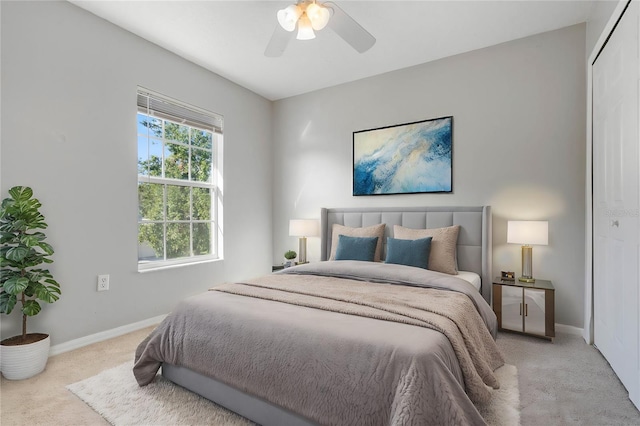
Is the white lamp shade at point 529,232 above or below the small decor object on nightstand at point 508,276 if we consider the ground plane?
above

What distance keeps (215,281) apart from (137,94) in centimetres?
211

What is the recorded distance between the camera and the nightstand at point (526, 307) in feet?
8.51

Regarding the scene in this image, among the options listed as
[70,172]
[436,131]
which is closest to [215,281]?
[70,172]

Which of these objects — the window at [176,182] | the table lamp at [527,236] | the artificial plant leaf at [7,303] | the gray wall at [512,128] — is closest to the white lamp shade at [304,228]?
the gray wall at [512,128]

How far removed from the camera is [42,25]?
235cm

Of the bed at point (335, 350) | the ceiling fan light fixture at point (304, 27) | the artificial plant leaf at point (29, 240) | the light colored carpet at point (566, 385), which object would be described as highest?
the ceiling fan light fixture at point (304, 27)

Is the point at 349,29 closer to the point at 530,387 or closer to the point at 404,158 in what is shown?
the point at 404,158

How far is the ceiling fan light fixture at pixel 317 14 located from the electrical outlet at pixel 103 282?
259 centimetres

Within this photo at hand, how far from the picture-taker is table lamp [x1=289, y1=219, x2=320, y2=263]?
155 inches

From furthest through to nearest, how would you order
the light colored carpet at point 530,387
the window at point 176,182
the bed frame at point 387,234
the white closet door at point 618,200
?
the window at point 176,182, the white closet door at point 618,200, the light colored carpet at point 530,387, the bed frame at point 387,234

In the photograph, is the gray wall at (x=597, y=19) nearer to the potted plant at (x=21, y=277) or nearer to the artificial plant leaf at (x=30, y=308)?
the potted plant at (x=21, y=277)

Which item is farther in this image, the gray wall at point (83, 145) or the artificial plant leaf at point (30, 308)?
the gray wall at point (83, 145)

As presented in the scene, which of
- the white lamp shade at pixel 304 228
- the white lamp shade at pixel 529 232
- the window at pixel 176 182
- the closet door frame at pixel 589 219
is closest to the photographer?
the closet door frame at pixel 589 219

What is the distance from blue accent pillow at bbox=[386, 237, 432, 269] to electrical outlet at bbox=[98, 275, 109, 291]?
2.48m
